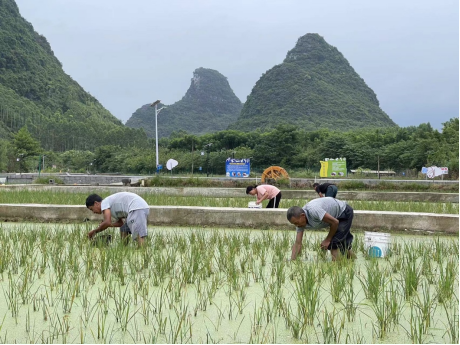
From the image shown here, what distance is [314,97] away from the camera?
7388 centimetres

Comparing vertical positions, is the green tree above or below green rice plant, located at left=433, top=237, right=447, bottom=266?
above

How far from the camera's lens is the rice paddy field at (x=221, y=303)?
8.60 ft

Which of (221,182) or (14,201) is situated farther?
(221,182)

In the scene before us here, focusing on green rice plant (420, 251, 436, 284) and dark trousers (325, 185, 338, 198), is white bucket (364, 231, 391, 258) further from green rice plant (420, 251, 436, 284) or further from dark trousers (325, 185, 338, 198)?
dark trousers (325, 185, 338, 198)

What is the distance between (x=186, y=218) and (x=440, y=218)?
13.1ft

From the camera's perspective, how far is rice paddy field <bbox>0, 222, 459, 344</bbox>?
262 cm

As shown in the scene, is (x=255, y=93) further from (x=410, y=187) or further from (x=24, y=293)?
(x=24, y=293)

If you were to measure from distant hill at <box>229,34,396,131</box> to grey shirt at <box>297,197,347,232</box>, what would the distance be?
195 ft

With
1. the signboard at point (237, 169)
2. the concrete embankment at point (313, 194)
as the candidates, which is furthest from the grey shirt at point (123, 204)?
the signboard at point (237, 169)

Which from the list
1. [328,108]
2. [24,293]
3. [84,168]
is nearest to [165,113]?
[328,108]

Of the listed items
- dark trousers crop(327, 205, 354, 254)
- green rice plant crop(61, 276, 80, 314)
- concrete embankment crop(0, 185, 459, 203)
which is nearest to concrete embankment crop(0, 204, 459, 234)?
dark trousers crop(327, 205, 354, 254)

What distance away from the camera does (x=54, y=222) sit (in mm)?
8008

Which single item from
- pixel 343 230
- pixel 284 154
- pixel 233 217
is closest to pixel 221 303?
pixel 343 230

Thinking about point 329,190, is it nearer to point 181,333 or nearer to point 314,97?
point 181,333
